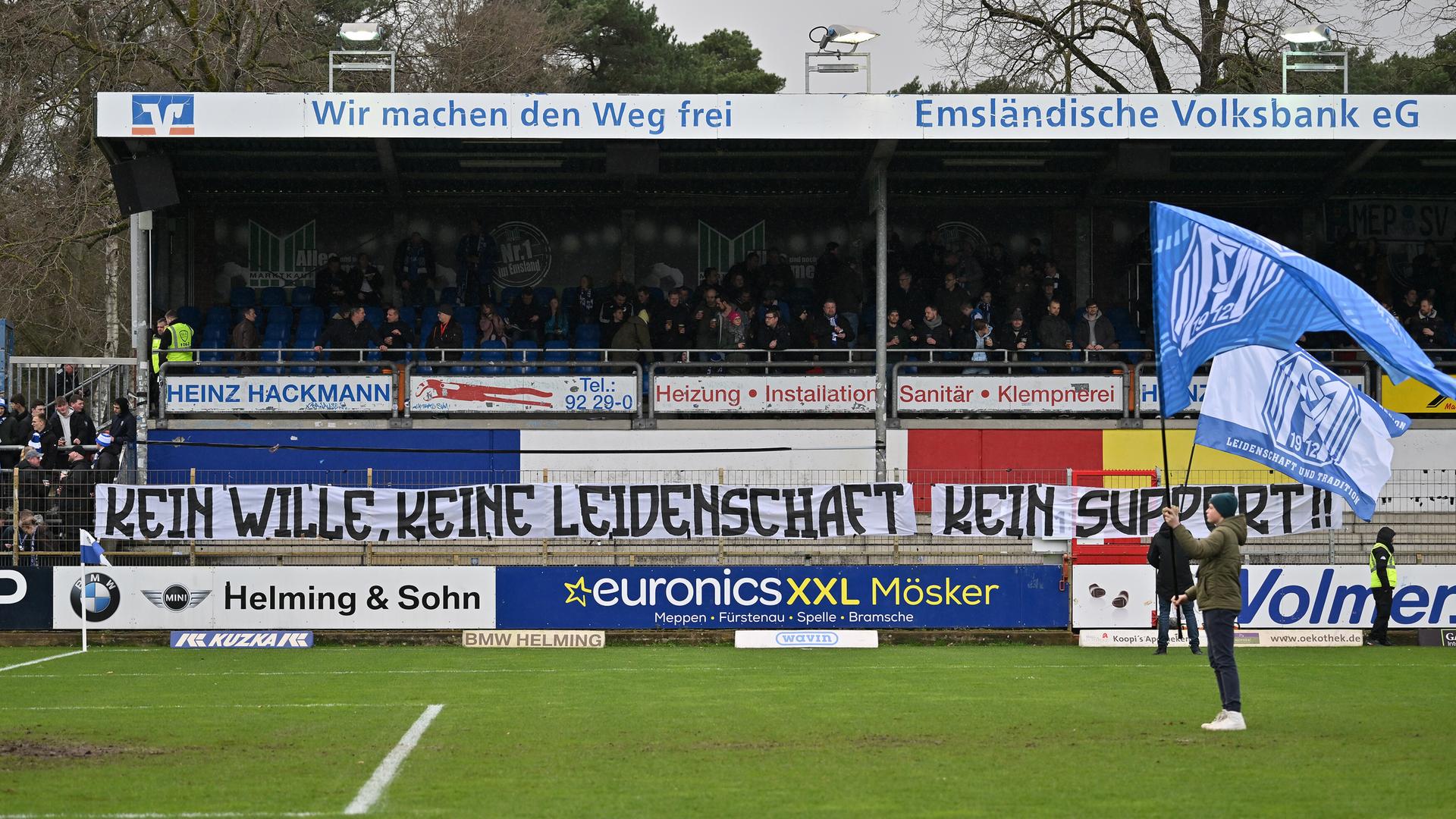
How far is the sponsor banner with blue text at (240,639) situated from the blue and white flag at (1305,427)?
43.7ft

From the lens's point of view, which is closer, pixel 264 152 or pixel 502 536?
pixel 502 536

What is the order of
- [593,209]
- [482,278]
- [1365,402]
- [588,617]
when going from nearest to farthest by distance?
[1365,402]
[588,617]
[482,278]
[593,209]

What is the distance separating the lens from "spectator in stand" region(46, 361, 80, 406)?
1073 inches

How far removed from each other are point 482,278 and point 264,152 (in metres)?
4.53

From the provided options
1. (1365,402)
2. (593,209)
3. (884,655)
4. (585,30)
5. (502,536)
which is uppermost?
(585,30)

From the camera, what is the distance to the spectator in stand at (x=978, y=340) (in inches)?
1067

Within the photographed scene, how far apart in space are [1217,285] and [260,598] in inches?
558

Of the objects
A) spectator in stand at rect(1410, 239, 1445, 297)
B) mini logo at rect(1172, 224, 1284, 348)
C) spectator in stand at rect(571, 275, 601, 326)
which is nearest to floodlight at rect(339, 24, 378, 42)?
spectator in stand at rect(571, 275, 601, 326)

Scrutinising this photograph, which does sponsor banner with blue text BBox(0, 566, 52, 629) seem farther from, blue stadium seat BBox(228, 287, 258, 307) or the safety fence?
blue stadium seat BBox(228, 287, 258, 307)

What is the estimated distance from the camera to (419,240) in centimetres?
2983

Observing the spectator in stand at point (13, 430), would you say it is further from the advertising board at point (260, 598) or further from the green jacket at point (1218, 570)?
the green jacket at point (1218, 570)

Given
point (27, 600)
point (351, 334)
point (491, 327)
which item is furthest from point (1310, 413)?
point (351, 334)

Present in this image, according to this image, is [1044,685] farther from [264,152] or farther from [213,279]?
[213,279]

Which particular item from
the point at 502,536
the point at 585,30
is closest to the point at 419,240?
the point at 502,536
